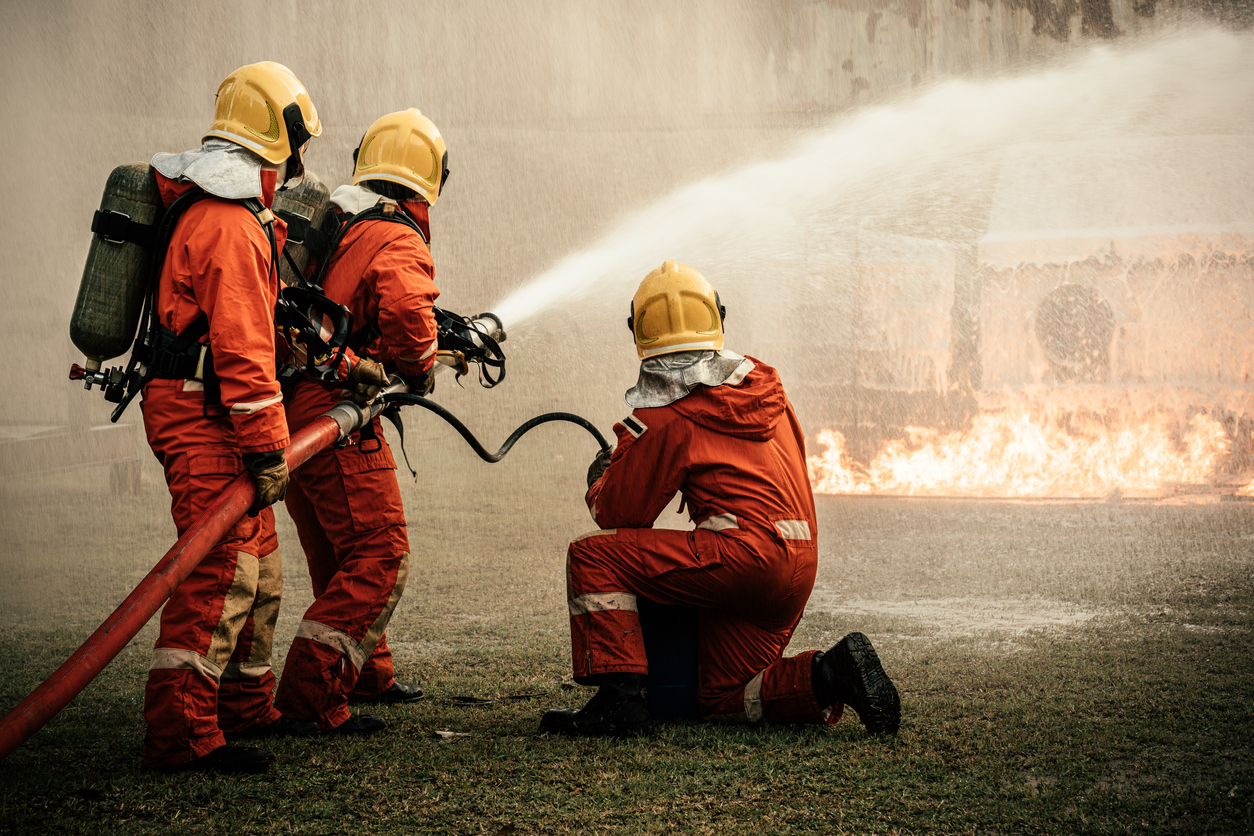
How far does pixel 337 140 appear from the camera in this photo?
1190 cm

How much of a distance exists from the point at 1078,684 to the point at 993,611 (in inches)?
57.2

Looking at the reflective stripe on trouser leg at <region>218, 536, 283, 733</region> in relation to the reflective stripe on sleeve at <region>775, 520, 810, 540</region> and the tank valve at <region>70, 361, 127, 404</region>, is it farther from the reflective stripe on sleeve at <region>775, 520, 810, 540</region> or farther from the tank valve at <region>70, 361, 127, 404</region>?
the reflective stripe on sleeve at <region>775, 520, 810, 540</region>

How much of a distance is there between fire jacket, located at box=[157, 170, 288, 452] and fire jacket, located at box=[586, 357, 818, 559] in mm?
1123

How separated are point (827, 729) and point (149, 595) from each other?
6.88 feet

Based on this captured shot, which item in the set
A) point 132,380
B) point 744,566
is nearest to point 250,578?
point 132,380

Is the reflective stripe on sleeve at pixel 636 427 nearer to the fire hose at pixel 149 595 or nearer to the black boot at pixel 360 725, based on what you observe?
the fire hose at pixel 149 595

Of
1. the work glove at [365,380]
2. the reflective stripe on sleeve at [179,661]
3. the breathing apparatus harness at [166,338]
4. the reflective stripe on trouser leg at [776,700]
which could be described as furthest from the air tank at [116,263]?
the reflective stripe on trouser leg at [776,700]

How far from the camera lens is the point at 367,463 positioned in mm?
3436

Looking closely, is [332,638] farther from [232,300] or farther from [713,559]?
[713,559]

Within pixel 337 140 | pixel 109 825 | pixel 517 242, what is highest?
pixel 337 140

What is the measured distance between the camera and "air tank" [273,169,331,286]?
3.69 metres

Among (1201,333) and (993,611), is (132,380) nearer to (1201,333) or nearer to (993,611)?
(993,611)

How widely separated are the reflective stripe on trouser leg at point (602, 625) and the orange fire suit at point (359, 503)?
75 centimetres

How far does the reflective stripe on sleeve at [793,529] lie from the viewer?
10.1ft
